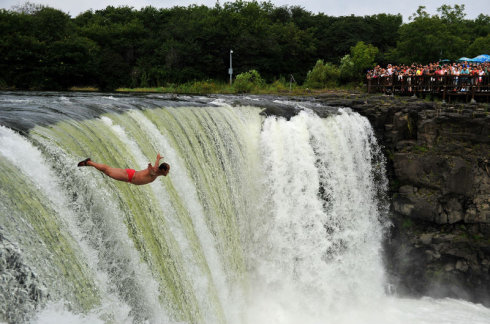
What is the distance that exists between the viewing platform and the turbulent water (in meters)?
5.42

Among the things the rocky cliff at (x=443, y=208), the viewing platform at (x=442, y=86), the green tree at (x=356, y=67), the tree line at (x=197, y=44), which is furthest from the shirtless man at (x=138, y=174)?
the green tree at (x=356, y=67)

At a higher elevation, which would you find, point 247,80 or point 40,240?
point 247,80

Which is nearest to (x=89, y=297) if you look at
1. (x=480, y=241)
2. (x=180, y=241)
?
(x=180, y=241)

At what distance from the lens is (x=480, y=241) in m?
13.2

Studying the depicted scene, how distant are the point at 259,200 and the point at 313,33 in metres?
35.2

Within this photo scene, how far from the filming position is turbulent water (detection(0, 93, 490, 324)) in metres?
4.77

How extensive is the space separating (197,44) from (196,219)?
2912 centimetres

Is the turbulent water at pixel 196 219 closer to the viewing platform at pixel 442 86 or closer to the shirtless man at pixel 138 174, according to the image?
the shirtless man at pixel 138 174

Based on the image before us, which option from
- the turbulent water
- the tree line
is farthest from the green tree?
A: the turbulent water

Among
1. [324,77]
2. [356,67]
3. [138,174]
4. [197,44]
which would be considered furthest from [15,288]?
[197,44]

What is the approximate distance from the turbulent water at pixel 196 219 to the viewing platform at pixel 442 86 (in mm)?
5424

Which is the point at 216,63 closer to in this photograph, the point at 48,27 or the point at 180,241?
the point at 48,27

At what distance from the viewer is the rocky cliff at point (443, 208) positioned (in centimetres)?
1329

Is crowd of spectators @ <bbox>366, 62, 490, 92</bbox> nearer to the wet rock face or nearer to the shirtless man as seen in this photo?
the shirtless man
